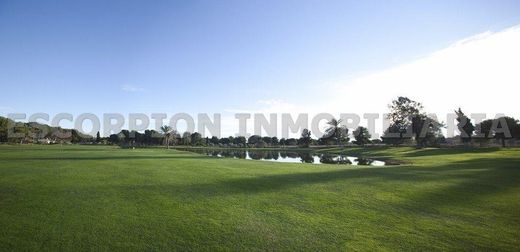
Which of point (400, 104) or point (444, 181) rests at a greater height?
point (400, 104)

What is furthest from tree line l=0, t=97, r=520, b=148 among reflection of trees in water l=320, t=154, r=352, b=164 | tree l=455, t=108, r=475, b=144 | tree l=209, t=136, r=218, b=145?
reflection of trees in water l=320, t=154, r=352, b=164

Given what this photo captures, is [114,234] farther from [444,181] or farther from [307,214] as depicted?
[444,181]

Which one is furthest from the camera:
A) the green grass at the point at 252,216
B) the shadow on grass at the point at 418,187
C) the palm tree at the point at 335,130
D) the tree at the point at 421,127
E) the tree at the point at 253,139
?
the tree at the point at 253,139

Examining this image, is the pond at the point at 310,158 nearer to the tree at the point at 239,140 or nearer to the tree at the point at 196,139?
the tree at the point at 196,139

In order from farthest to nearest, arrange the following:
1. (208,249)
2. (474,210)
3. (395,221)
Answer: (474,210)
(395,221)
(208,249)

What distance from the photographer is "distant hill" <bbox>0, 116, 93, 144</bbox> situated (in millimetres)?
84938

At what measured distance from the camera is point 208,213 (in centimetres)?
827

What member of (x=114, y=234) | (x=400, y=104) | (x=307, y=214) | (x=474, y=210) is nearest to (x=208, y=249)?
(x=114, y=234)

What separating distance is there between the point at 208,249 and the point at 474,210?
7.96 m

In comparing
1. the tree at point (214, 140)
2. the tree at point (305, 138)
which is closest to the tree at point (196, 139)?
the tree at point (214, 140)

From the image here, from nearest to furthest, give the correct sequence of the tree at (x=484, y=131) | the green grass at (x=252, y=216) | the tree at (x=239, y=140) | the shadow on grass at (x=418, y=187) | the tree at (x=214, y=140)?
the green grass at (x=252, y=216), the shadow on grass at (x=418, y=187), the tree at (x=484, y=131), the tree at (x=239, y=140), the tree at (x=214, y=140)

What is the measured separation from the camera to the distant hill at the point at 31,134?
8494cm

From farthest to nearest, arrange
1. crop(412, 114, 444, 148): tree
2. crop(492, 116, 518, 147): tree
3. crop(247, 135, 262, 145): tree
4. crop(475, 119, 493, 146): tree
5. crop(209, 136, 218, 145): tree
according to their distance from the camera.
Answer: crop(209, 136, 218, 145): tree < crop(247, 135, 262, 145): tree < crop(412, 114, 444, 148): tree < crop(475, 119, 493, 146): tree < crop(492, 116, 518, 147): tree

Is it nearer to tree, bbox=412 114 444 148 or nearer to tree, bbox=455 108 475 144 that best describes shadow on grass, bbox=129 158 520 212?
A: tree, bbox=412 114 444 148
